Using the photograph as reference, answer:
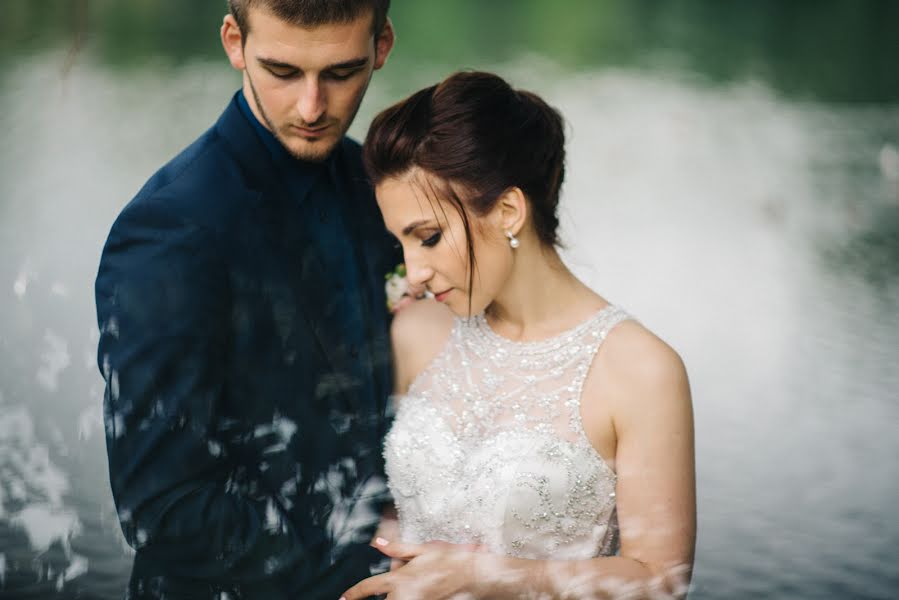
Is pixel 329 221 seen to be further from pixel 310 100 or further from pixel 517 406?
pixel 517 406

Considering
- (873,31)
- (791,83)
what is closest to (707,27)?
(791,83)

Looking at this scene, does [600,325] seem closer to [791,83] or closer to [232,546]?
[232,546]

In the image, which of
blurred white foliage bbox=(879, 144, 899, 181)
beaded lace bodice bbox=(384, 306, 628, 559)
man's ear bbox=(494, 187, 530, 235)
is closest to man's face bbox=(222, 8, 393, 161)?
man's ear bbox=(494, 187, 530, 235)

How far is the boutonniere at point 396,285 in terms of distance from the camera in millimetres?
2348

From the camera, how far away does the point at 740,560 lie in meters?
3.54

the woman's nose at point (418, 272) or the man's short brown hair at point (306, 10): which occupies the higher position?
the man's short brown hair at point (306, 10)

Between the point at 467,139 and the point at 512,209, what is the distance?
0.65ft

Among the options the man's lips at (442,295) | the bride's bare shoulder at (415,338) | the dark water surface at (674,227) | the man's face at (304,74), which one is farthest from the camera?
the dark water surface at (674,227)

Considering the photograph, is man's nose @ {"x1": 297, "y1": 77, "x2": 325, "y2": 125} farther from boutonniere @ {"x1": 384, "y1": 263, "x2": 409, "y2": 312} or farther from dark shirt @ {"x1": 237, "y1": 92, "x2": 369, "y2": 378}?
boutonniere @ {"x1": 384, "y1": 263, "x2": 409, "y2": 312}

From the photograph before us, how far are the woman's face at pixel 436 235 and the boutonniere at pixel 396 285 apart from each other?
20 centimetres

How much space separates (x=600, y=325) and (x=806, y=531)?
177cm

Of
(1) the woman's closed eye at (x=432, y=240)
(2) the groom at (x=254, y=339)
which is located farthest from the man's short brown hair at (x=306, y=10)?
(1) the woman's closed eye at (x=432, y=240)

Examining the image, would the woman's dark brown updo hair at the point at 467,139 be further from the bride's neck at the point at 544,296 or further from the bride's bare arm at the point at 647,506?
the bride's bare arm at the point at 647,506

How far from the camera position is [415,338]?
2.42 metres
